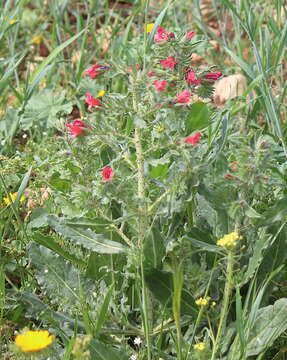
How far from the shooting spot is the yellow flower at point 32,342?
1.62m

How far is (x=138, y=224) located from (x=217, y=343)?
1.43 feet

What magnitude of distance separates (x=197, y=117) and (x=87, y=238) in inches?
22.2

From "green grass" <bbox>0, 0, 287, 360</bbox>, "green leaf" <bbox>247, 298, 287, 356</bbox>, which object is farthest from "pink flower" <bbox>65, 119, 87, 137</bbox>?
"green leaf" <bbox>247, 298, 287, 356</bbox>

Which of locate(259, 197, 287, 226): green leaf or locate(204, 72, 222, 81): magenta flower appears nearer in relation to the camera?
locate(259, 197, 287, 226): green leaf

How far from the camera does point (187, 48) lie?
228cm

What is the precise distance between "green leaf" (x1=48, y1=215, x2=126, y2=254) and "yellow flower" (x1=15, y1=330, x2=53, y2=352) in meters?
0.50

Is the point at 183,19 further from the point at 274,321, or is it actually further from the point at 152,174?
the point at 274,321

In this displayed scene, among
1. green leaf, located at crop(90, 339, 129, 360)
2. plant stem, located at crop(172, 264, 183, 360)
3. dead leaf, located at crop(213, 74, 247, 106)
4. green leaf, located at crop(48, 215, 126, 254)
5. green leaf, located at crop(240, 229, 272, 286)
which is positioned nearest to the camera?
plant stem, located at crop(172, 264, 183, 360)

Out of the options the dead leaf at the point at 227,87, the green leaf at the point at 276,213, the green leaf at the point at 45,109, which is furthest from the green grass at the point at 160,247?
the dead leaf at the point at 227,87

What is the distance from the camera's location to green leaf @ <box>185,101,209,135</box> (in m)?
2.42

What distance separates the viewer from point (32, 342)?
5.43 feet

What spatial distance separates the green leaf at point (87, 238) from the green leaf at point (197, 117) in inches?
19.7

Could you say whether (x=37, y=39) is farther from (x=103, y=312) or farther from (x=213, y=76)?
(x=103, y=312)

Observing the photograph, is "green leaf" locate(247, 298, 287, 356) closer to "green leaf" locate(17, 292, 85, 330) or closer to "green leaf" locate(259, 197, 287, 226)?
"green leaf" locate(259, 197, 287, 226)
